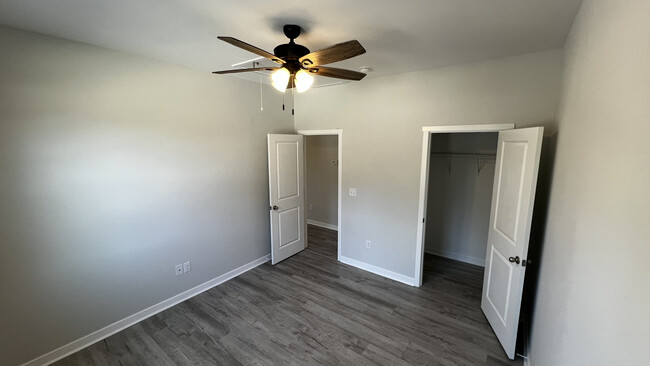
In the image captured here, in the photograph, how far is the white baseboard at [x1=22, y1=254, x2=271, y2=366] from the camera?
2.12m

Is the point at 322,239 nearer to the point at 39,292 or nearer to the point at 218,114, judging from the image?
the point at 218,114

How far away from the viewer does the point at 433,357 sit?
7.07ft

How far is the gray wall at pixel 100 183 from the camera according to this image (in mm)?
1912

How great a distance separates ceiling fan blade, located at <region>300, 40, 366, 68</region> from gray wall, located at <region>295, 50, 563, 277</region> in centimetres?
166

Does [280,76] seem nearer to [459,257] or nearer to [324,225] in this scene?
[459,257]

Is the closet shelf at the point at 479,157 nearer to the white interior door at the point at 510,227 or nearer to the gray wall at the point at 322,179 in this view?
the white interior door at the point at 510,227

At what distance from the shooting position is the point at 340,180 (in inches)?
146

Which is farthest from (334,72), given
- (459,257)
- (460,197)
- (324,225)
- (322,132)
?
(324,225)

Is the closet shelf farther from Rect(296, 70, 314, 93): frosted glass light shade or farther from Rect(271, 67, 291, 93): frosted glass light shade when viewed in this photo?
Rect(271, 67, 291, 93): frosted glass light shade

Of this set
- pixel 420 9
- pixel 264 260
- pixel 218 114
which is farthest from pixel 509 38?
pixel 264 260

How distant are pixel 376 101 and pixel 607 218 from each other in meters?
2.63

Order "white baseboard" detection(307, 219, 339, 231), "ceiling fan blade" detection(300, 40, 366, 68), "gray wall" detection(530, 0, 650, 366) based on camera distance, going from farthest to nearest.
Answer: "white baseboard" detection(307, 219, 339, 231)
"ceiling fan blade" detection(300, 40, 366, 68)
"gray wall" detection(530, 0, 650, 366)

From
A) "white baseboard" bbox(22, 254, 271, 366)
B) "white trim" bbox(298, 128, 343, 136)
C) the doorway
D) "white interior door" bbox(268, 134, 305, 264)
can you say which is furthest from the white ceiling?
"white baseboard" bbox(22, 254, 271, 366)

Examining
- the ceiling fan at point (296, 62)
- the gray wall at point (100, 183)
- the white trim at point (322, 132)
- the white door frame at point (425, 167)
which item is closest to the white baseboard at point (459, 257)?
the white door frame at point (425, 167)
